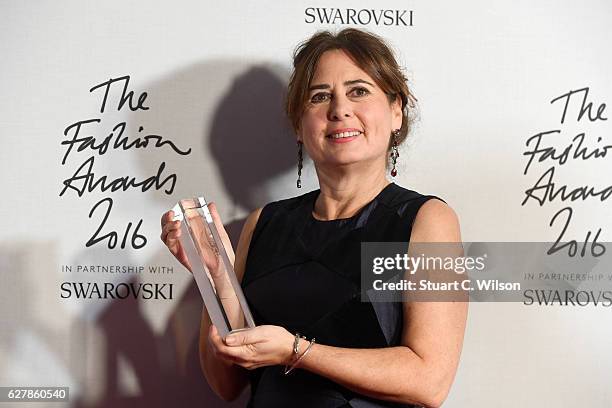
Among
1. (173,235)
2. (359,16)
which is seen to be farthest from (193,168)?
(359,16)

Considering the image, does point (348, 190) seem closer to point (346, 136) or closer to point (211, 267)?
point (346, 136)

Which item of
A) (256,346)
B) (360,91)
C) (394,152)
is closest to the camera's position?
(256,346)

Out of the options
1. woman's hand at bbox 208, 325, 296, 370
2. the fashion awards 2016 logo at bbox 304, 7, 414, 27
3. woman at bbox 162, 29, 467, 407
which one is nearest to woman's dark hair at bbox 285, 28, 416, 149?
woman at bbox 162, 29, 467, 407

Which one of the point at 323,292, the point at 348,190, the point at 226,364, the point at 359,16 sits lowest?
the point at 226,364

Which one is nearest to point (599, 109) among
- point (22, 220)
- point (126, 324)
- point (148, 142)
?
point (148, 142)

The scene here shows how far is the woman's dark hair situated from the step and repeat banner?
0.43ft

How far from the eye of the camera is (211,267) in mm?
1097

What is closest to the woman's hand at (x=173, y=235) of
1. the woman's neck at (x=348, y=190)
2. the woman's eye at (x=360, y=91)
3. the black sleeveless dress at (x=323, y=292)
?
the black sleeveless dress at (x=323, y=292)

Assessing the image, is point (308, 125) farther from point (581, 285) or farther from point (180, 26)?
point (581, 285)

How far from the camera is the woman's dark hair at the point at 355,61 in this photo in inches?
47.7

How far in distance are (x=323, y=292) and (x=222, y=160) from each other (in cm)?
35

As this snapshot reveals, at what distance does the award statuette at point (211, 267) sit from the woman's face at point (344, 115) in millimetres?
215

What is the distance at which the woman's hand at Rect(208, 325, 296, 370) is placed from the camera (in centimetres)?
98

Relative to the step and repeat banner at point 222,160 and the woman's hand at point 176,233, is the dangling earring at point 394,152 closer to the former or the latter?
the step and repeat banner at point 222,160
